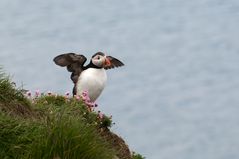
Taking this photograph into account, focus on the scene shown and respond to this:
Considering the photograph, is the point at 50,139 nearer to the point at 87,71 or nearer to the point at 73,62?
the point at 87,71

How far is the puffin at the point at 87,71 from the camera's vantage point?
1776cm

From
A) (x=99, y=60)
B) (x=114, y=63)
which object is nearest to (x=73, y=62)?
(x=99, y=60)

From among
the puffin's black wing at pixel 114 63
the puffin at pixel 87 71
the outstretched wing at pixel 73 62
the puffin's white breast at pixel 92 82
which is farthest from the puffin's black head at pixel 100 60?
the puffin's black wing at pixel 114 63

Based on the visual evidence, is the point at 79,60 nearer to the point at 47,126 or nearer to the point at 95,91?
the point at 95,91

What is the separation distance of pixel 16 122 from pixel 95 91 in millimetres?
8917

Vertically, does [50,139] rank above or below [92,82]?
below

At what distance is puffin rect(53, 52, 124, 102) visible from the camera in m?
17.8

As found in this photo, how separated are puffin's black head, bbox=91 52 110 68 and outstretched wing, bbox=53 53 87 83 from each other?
27 cm

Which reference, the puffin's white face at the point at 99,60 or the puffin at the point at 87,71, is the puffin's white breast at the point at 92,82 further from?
the puffin's white face at the point at 99,60

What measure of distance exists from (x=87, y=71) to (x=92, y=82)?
0.40m

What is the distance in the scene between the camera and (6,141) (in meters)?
8.70

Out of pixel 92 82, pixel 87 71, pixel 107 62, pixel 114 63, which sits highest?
pixel 114 63

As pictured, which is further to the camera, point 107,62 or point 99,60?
point 107,62

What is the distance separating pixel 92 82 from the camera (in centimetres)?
1767
